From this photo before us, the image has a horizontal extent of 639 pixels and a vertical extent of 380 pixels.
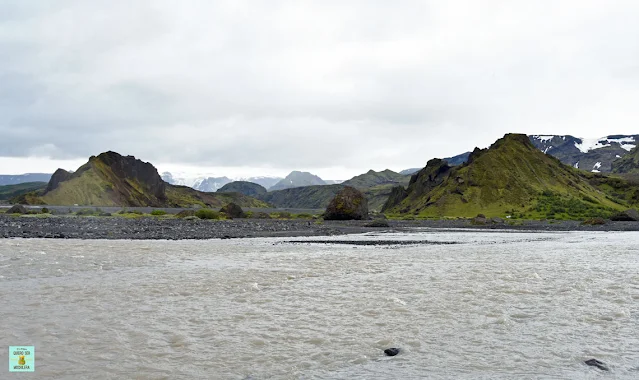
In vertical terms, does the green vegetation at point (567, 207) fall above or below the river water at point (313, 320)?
above

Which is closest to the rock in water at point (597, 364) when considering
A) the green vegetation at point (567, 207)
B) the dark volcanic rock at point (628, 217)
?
the dark volcanic rock at point (628, 217)

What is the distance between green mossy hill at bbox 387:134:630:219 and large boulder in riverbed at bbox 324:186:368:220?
64783 millimetres

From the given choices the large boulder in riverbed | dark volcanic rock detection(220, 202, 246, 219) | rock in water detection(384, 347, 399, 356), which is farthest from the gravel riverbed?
rock in water detection(384, 347, 399, 356)

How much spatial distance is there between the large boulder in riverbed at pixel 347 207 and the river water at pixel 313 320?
76080mm

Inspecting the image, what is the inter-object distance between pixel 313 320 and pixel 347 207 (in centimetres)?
8797

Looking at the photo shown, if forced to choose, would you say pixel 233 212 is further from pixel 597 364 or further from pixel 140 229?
pixel 597 364

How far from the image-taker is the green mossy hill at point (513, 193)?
6009 inches

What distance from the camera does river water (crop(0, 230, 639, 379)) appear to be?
8.88 meters

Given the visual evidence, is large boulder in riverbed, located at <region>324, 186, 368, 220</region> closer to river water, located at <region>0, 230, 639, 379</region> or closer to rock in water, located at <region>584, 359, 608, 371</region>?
river water, located at <region>0, 230, 639, 379</region>

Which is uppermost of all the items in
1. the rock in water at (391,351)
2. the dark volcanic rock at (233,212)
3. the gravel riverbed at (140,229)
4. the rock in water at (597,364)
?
the dark volcanic rock at (233,212)

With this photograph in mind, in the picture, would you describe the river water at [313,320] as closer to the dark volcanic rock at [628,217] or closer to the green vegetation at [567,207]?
the dark volcanic rock at [628,217]

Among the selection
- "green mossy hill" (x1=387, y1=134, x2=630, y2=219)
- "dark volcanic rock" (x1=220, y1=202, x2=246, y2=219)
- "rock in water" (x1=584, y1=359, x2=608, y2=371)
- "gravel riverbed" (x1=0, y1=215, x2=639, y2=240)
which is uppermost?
"green mossy hill" (x1=387, y1=134, x2=630, y2=219)

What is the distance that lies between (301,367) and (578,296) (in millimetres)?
12005

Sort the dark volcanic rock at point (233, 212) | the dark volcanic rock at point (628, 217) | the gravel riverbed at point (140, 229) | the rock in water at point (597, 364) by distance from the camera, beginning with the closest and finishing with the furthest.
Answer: the rock in water at point (597, 364)
the gravel riverbed at point (140, 229)
the dark volcanic rock at point (233, 212)
the dark volcanic rock at point (628, 217)
